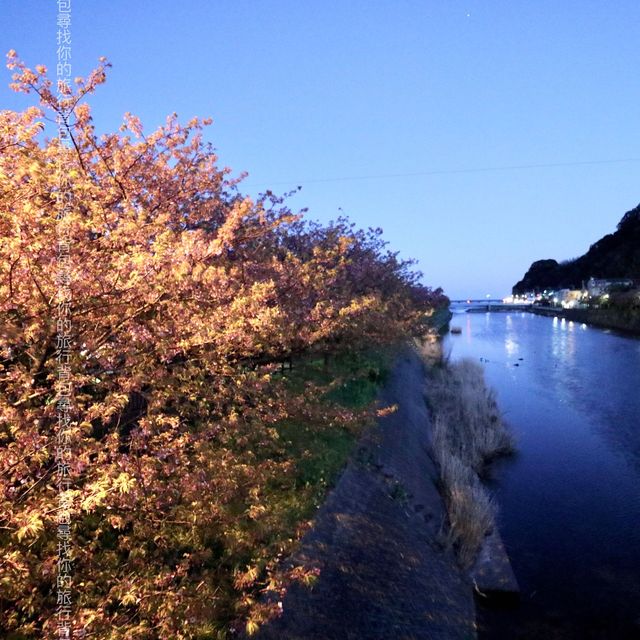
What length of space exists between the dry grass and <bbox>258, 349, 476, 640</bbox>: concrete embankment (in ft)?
1.65

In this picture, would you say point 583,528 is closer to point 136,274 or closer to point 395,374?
point 395,374

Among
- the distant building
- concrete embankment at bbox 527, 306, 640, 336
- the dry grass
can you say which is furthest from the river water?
the distant building

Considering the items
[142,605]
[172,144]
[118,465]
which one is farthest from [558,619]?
[172,144]

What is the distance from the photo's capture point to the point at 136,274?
4062 mm

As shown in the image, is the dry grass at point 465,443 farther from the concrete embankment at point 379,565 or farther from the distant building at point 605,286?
the distant building at point 605,286

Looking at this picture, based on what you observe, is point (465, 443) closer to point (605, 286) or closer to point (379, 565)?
point (379, 565)

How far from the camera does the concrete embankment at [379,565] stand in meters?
5.99

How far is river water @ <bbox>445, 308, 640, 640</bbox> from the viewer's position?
358 inches

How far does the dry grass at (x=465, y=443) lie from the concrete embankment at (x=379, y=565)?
0.50 meters

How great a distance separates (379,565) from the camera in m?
7.59

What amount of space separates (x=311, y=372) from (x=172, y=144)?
7567 millimetres

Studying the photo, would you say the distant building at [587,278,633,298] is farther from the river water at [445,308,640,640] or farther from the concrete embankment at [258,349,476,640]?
the concrete embankment at [258,349,476,640]

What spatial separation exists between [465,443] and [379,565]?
10762mm

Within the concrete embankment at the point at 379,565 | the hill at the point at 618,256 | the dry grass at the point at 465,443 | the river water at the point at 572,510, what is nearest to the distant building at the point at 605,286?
the hill at the point at 618,256
